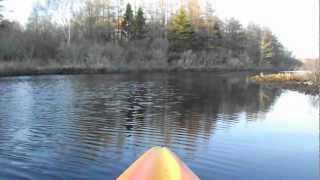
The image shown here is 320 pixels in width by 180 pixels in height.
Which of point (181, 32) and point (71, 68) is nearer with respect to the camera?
point (71, 68)

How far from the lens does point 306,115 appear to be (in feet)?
61.9

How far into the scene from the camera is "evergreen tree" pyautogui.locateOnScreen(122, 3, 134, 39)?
2468 inches

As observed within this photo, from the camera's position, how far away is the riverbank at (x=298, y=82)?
30.1 m

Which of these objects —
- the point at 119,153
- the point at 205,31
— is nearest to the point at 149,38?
the point at 205,31

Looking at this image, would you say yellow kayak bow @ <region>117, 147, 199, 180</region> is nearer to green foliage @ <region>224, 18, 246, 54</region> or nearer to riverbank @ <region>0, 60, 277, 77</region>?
riverbank @ <region>0, 60, 277, 77</region>

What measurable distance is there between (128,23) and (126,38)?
72.9 inches

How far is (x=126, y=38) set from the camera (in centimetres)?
6312

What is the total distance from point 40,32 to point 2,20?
558 cm

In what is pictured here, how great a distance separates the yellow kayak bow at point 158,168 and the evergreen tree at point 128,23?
58.4 metres

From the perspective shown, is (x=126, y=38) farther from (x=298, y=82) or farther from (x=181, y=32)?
(x=298, y=82)

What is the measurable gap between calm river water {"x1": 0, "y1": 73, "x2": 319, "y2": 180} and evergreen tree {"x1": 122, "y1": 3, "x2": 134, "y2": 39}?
40446 mm

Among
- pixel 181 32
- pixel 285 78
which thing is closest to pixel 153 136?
pixel 285 78

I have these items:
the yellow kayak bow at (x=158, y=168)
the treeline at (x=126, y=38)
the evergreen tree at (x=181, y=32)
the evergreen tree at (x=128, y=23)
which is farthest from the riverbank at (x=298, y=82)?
the yellow kayak bow at (x=158, y=168)

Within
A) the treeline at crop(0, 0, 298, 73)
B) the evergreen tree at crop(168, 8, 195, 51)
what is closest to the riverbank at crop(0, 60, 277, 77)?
the treeline at crop(0, 0, 298, 73)
